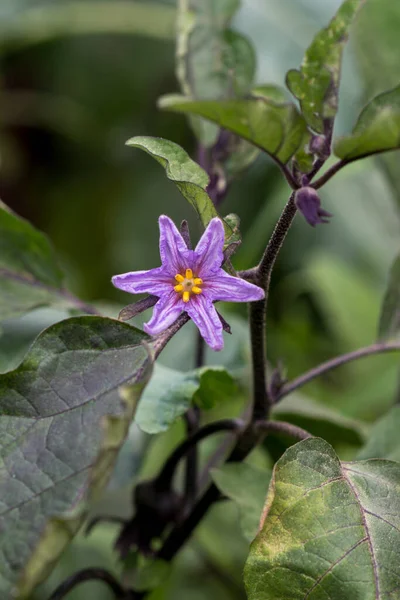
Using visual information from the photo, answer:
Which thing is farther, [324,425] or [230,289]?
[324,425]

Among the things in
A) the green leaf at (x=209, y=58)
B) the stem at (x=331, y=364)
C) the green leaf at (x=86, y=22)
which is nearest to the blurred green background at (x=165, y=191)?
the green leaf at (x=86, y=22)

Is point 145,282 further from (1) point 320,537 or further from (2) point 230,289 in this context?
(1) point 320,537

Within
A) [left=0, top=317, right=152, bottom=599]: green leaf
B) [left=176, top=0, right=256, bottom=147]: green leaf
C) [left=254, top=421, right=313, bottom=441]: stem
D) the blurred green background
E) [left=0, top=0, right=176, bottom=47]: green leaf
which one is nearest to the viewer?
[left=0, top=317, right=152, bottom=599]: green leaf

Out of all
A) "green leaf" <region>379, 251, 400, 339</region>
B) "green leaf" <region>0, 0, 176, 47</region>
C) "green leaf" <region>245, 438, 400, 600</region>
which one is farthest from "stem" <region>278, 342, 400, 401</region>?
"green leaf" <region>0, 0, 176, 47</region>

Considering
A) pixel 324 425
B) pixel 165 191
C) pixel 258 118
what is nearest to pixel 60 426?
pixel 258 118

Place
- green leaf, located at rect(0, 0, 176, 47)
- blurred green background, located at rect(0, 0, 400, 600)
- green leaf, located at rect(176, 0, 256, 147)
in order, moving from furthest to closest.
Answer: green leaf, located at rect(0, 0, 176, 47) → blurred green background, located at rect(0, 0, 400, 600) → green leaf, located at rect(176, 0, 256, 147)

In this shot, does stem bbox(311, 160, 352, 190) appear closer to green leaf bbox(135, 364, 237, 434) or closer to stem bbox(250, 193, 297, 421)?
stem bbox(250, 193, 297, 421)

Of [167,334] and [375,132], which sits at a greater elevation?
[375,132]
